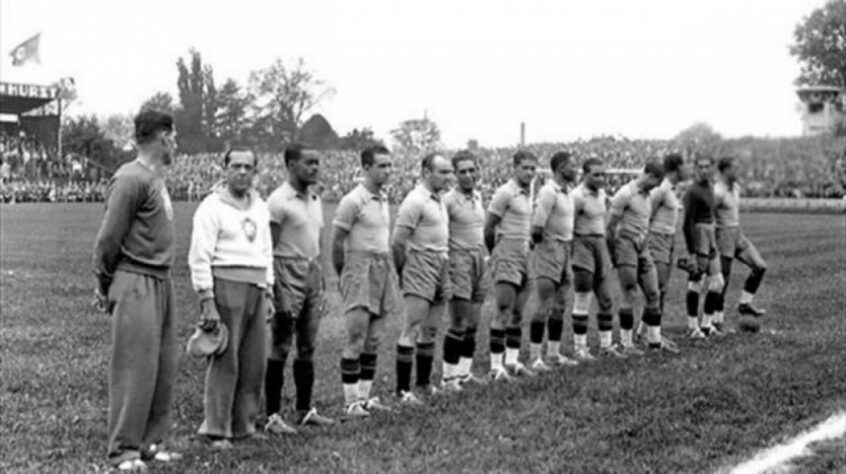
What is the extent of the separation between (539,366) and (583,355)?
36.8 inches

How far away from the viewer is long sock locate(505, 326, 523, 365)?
36.7 feet

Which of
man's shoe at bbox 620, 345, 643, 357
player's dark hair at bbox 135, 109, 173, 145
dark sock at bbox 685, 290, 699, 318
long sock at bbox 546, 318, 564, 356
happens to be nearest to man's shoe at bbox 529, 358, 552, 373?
long sock at bbox 546, 318, 564, 356

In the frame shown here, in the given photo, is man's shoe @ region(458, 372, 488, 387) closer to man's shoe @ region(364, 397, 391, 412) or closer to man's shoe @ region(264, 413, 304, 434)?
man's shoe @ region(364, 397, 391, 412)

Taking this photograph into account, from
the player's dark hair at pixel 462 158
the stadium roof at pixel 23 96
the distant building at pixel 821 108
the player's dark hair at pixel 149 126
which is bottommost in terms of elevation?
the player's dark hair at pixel 462 158

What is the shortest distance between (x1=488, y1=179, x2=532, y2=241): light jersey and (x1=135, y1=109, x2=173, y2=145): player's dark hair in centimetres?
459

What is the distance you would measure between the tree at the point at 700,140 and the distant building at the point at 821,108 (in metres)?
0.64

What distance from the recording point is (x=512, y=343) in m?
11.2

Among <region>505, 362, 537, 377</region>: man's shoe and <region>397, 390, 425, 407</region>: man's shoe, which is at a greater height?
<region>397, 390, 425, 407</region>: man's shoe

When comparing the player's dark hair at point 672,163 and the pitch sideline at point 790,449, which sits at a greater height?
the player's dark hair at point 672,163

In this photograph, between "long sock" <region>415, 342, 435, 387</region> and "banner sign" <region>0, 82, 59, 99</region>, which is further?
"banner sign" <region>0, 82, 59, 99</region>

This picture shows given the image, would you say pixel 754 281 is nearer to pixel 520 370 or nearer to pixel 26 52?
pixel 520 370

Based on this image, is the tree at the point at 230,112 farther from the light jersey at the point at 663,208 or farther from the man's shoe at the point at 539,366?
the man's shoe at the point at 539,366

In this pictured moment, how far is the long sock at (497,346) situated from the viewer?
10.9 meters

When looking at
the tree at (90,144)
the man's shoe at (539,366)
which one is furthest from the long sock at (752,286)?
the tree at (90,144)
